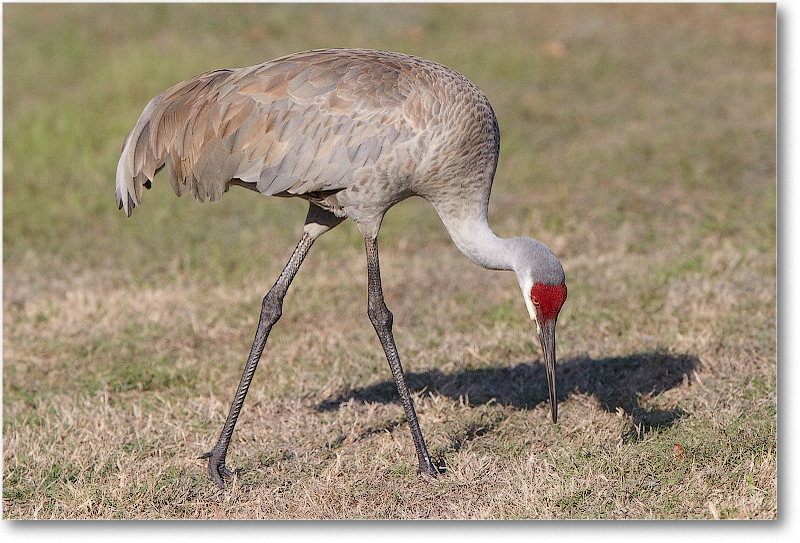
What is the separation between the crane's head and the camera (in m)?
3.65

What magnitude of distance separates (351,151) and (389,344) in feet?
3.02

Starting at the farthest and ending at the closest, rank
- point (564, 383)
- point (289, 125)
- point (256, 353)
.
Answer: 1. point (564, 383)
2. point (256, 353)
3. point (289, 125)

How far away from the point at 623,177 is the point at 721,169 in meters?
0.87

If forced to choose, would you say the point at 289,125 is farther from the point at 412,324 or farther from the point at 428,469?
the point at 412,324

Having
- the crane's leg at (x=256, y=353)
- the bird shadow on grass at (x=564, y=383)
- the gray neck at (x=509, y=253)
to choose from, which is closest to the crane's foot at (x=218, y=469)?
the crane's leg at (x=256, y=353)

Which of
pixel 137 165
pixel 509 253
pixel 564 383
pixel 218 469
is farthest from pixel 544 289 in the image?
pixel 137 165

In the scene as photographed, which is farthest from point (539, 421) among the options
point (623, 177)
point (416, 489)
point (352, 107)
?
point (623, 177)

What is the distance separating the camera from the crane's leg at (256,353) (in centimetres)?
391

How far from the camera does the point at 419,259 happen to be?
658cm

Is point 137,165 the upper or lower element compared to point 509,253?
upper

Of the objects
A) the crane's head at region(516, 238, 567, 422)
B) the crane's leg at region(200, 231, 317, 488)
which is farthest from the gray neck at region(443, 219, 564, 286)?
the crane's leg at region(200, 231, 317, 488)

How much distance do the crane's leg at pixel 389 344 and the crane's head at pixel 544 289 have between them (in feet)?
1.97

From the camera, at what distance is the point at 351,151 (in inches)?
144

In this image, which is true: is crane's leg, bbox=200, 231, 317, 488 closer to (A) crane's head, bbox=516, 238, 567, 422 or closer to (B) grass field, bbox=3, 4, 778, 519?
(B) grass field, bbox=3, 4, 778, 519
